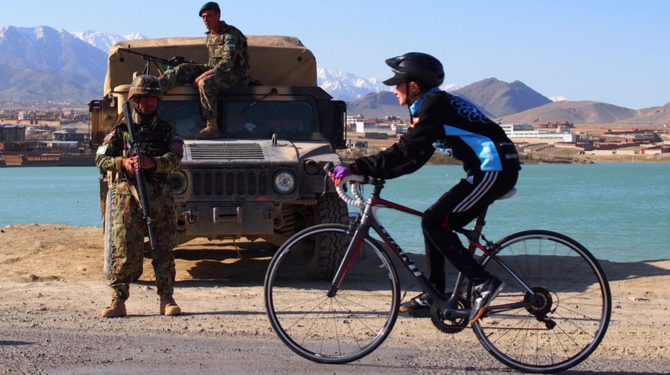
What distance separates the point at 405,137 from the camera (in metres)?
5.48

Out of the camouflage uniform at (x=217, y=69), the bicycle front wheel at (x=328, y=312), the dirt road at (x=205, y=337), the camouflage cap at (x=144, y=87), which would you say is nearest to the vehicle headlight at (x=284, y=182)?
the dirt road at (x=205, y=337)

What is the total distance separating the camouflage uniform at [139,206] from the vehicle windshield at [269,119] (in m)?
3.17

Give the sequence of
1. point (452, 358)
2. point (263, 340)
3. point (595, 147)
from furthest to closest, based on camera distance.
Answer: point (595, 147) → point (263, 340) → point (452, 358)

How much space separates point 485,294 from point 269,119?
583 centimetres

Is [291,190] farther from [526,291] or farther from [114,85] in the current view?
[526,291]

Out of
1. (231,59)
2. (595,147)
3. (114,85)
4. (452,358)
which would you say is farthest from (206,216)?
(595,147)

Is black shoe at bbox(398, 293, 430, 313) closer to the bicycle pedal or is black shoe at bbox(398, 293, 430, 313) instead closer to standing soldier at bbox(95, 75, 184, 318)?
the bicycle pedal

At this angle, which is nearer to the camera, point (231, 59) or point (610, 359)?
point (610, 359)

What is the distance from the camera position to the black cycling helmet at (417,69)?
559 cm

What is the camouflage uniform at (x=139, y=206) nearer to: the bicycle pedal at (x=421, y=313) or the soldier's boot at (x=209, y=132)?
the bicycle pedal at (x=421, y=313)

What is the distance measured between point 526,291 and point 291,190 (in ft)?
14.1

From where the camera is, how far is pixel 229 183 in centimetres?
962

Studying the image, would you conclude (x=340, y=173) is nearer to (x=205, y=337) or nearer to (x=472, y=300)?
(x=472, y=300)

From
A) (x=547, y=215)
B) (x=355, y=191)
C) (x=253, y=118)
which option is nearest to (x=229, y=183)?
(x=253, y=118)
